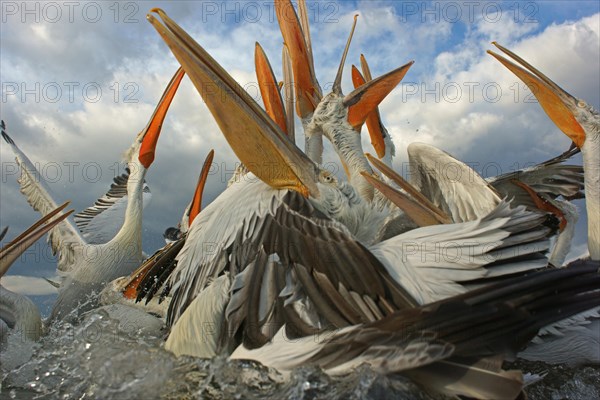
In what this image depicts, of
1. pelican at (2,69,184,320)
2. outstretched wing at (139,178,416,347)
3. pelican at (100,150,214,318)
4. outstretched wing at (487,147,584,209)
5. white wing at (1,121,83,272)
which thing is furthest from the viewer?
white wing at (1,121,83,272)

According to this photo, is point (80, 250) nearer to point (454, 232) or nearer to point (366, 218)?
point (366, 218)

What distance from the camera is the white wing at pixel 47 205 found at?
5113mm

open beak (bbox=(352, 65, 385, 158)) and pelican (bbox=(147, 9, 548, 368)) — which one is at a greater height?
open beak (bbox=(352, 65, 385, 158))

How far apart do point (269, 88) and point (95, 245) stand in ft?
8.28

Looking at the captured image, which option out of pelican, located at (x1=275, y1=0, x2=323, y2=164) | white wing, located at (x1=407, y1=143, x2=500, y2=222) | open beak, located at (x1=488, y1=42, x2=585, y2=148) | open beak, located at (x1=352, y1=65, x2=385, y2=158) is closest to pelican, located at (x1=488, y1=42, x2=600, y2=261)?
open beak, located at (x1=488, y1=42, x2=585, y2=148)

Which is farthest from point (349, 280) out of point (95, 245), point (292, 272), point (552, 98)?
point (95, 245)

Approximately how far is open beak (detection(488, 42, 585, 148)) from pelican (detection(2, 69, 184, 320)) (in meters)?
2.87

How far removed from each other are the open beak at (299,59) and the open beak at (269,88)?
876mm

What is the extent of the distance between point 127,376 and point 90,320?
28.7 inches

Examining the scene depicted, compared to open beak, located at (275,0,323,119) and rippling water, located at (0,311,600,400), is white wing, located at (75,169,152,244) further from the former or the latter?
rippling water, located at (0,311,600,400)

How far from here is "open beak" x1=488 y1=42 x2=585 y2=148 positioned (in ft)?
14.0

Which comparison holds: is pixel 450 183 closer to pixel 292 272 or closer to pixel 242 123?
pixel 242 123

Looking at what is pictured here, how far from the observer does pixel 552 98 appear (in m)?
4.36

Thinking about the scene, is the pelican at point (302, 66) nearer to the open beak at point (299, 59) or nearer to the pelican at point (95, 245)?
the open beak at point (299, 59)
